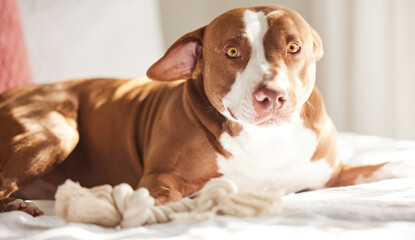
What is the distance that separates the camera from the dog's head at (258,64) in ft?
4.93

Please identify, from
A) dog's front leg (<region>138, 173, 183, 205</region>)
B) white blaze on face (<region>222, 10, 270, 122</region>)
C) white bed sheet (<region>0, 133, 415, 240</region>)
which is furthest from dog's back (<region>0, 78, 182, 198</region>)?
white bed sheet (<region>0, 133, 415, 240</region>)

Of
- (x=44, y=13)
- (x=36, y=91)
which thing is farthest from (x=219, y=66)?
(x=44, y=13)

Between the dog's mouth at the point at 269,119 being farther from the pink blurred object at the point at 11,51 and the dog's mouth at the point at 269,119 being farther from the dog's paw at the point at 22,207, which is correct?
the pink blurred object at the point at 11,51

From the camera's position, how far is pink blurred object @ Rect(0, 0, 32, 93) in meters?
2.84

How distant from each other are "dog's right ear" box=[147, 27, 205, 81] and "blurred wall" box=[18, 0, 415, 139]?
78.3 inches

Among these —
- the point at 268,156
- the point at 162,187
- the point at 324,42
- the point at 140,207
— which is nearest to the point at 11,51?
the point at 162,187

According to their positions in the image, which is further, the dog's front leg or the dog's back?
the dog's back

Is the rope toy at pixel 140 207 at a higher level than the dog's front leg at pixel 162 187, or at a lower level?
higher

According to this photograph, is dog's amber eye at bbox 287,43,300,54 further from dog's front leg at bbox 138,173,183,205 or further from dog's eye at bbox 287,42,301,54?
dog's front leg at bbox 138,173,183,205

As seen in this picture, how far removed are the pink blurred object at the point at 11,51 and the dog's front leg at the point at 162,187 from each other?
1.50 meters

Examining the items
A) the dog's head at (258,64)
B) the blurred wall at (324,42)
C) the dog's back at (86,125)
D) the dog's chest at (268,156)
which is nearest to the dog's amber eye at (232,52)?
the dog's head at (258,64)

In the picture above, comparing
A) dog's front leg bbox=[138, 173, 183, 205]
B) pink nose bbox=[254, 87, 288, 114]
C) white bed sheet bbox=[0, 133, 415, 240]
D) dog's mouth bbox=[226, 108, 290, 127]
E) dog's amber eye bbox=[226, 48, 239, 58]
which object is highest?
dog's amber eye bbox=[226, 48, 239, 58]

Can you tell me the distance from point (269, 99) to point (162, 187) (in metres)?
0.49

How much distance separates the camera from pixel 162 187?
1.66 meters
